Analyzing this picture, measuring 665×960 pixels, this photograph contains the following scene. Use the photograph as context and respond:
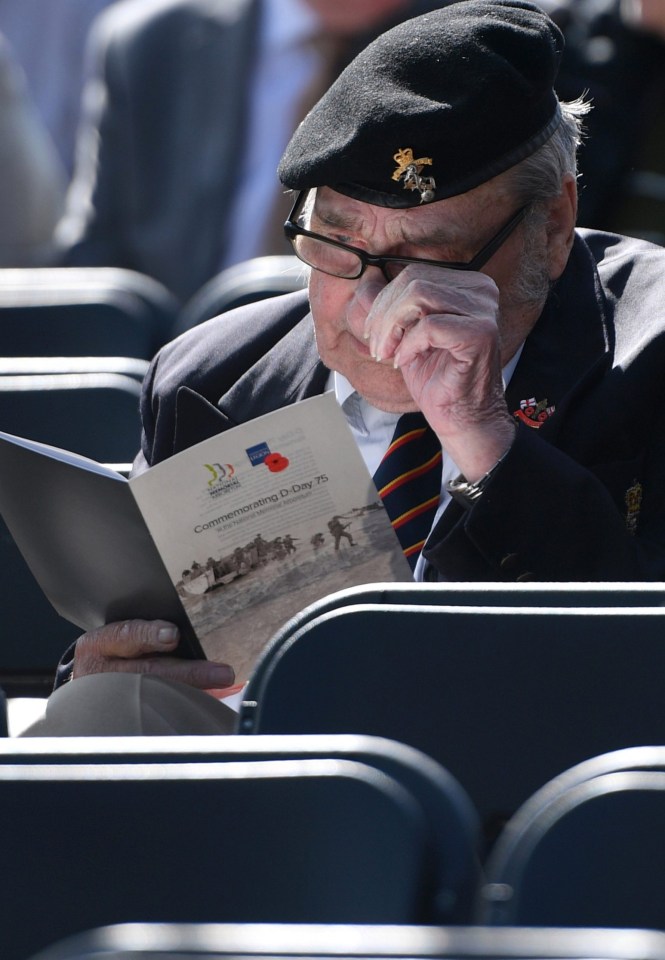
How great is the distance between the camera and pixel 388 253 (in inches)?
80.7

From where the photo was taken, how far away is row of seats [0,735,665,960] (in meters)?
1.25

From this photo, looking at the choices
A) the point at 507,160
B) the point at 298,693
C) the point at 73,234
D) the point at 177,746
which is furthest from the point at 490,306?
the point at 73,234

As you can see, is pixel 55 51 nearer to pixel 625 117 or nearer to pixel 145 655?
pixel 625 117

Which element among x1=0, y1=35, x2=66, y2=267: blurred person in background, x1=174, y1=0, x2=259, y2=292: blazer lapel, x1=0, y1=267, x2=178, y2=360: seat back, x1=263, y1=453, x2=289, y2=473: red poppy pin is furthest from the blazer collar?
x1=0, y1=35, x2=66, y2=267: blurred person in background

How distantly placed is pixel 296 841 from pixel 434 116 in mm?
1091

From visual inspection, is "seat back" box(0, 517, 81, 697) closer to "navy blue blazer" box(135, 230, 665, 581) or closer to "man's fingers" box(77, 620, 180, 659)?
"navy blue blazer" box(135, 230, 665, 581)

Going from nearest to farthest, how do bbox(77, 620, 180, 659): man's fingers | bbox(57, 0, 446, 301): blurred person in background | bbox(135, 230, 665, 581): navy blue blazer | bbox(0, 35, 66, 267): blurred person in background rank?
1. bbox(135, 230, 665, 581): navy blue blazer
2. bbox(77, 620, 180, 659): man's fingers
3. bbox(57, 0, 446, 301): blurred person in background
4. bbox(0, 35, 66, 267): blurred person in background

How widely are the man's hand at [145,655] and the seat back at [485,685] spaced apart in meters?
0.43

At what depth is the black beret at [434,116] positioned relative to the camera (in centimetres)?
202

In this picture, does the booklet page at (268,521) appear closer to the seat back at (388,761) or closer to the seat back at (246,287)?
the seat back at (388,761)

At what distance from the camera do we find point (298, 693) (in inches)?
61.0

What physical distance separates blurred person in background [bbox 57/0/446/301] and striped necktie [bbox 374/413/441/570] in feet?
8.10

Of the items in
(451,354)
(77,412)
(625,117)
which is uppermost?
(625,117)

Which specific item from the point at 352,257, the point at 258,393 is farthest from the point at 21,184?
the point at 352,257
